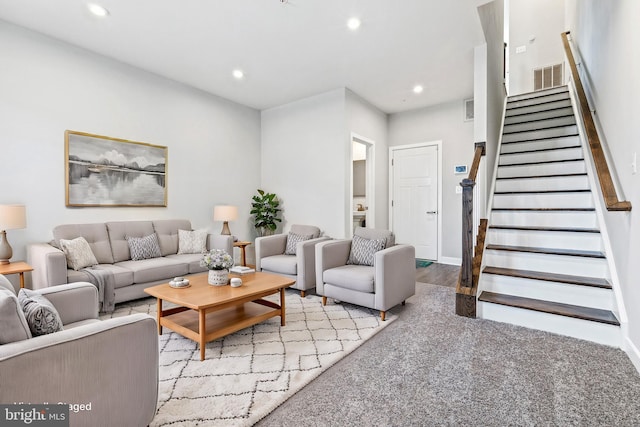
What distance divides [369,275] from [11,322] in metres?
2.49

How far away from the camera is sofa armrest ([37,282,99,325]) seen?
72.7 inches

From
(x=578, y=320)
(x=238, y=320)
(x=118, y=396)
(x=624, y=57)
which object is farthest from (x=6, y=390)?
(x=624, y=57)

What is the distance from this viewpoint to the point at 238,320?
2.55 meters

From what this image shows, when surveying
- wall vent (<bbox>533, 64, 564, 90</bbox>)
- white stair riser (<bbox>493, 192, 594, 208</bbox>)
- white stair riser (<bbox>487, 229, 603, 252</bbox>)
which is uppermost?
wall vent (<bbox>533, 64, 564, 90</bbox>)

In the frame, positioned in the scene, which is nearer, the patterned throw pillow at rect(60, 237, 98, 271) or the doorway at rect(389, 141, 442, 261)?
the patterned throw pillow at rect(60, 237, 98, 271)

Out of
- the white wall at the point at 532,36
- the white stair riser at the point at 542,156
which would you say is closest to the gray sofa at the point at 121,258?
the white stair riser at the point at 542,156

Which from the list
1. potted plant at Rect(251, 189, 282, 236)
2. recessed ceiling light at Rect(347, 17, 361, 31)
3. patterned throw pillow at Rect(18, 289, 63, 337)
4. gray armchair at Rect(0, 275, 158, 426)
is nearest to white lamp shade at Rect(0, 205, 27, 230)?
patterned throw pillow at Rect(18, 289, 63, 337)

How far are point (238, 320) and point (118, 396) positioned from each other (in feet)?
4.08

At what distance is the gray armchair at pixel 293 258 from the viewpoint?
3783mm

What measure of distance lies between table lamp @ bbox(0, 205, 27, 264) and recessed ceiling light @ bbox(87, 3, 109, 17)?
2.01 m

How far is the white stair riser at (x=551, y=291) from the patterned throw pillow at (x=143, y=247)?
3.84m

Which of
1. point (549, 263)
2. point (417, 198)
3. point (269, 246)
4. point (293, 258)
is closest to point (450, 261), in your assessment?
point (417, 198)

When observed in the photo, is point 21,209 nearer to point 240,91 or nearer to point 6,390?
point 6,390

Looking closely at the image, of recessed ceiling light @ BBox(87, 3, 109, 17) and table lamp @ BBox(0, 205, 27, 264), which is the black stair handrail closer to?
recessed ceiling light @ BBox(87, 3, 109, 17)
